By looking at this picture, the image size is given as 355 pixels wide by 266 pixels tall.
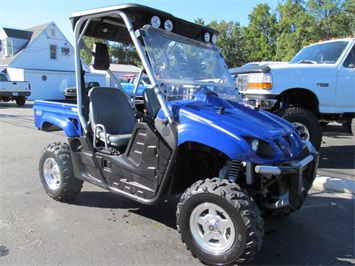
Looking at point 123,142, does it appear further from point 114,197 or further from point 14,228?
point 14,228

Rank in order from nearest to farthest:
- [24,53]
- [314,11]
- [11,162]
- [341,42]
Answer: [11,162], [341,42], [24,53], [314,11]

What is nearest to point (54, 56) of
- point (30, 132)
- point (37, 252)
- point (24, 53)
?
point (24, 53)

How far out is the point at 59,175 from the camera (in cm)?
452

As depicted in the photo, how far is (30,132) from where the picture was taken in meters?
10.3

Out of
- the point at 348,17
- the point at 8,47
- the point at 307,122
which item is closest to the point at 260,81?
the point at 307,122

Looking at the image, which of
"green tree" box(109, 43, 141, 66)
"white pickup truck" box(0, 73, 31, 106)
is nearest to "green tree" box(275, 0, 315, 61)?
"green tree" box(109, 43, 141, 66)

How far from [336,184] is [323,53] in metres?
3.31

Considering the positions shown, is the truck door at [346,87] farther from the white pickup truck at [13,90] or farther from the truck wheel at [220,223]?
the white pickup truck at [13,90]

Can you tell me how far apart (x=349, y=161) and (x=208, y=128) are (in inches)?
197

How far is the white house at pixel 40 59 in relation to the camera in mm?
30156

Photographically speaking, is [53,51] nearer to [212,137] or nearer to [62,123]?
[62,123]

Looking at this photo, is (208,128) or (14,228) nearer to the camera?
(208,128)

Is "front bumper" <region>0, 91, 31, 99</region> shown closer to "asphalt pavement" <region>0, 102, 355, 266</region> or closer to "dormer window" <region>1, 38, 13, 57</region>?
"dormer window" <region>1, 38, 13, 57</region>

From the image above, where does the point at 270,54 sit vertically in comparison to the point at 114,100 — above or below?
above
